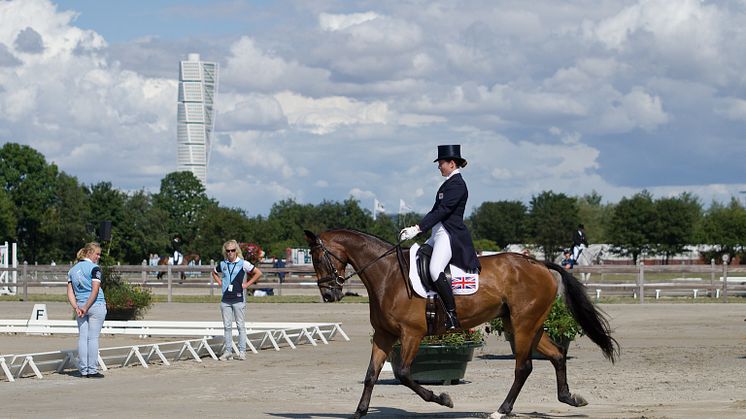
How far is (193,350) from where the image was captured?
1784cm

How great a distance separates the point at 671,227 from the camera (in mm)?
86812

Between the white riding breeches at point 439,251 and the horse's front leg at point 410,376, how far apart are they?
2.15ft

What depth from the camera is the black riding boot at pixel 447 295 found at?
10852 millimetres

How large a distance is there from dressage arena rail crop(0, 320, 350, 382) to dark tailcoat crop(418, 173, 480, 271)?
6883 mm

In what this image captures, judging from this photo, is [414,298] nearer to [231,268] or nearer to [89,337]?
[89,337]

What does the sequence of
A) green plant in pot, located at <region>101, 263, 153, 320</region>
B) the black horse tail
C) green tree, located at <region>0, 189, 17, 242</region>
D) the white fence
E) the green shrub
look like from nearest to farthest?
the black horse tail < the green shrub < green plant in pot, located at <region>101, 263, 153, 320</region> < the white fence < green tree, located at <region>0, 189, 17, 242</region>

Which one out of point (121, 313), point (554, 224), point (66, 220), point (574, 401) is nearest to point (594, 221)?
point (554, 224)

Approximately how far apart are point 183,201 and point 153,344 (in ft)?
286

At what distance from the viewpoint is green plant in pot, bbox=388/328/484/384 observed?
13773mm

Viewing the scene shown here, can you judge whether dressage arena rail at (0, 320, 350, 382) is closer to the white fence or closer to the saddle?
the saddle

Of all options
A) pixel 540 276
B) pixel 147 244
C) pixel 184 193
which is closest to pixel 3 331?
pixel 540 276

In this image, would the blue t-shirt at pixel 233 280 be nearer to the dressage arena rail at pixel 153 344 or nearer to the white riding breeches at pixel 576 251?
the dressage arena rail at pixel 153 344

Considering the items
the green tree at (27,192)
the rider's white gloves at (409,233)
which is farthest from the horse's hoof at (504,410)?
the green tree at (27,192)

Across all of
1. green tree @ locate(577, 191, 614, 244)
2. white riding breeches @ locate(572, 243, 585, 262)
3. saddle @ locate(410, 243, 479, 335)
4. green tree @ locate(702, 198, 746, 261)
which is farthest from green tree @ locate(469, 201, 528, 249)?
saddle @ locate(410, 243, 479, 335)
